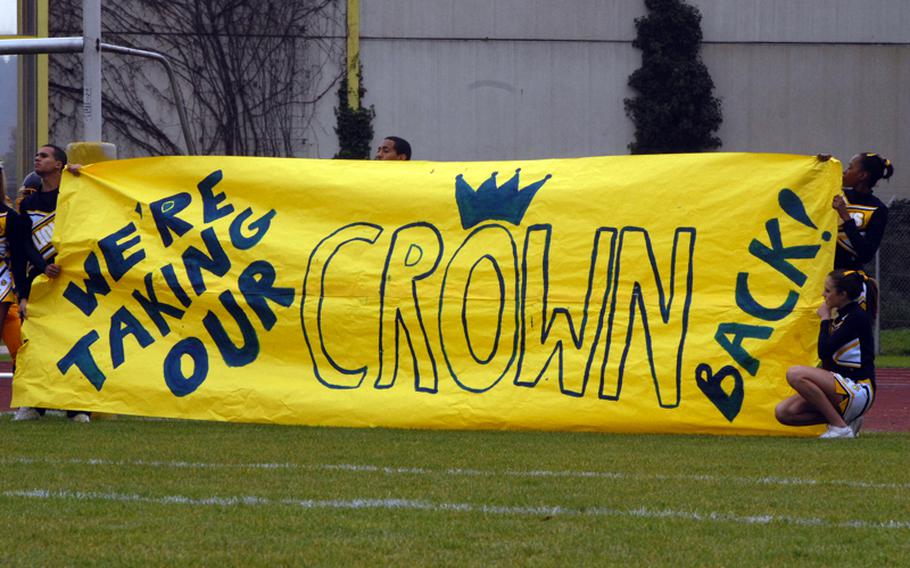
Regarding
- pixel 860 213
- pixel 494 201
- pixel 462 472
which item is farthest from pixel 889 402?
pixel 462 472

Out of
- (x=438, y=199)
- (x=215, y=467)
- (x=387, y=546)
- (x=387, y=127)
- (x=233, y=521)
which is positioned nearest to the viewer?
(x=387, y=546)

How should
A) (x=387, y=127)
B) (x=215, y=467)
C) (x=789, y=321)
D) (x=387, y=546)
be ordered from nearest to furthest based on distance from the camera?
(x=387, y=546) → (x=215, y=467) → (x=789, y=321) → (x=387, y=127)

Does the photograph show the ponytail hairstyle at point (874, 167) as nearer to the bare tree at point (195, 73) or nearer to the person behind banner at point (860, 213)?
the person behind banner at point (860, 213)

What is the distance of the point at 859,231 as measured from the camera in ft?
29.8

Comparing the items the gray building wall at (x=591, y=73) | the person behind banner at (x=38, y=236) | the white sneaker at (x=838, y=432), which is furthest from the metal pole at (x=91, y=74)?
the gray building wall at (x=591, y=73)

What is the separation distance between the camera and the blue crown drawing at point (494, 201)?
9492mm

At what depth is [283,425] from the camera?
30.4 ft

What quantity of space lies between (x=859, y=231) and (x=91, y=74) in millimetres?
7292

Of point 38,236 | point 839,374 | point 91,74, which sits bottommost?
point 839,374

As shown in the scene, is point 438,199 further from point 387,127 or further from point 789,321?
point 387,127

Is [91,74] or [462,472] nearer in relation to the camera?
[462,472]

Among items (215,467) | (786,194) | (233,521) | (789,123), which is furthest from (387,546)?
(789,123)

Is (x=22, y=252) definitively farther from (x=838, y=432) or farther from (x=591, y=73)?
(x=591, y=73)

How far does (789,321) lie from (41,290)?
4.93 m
